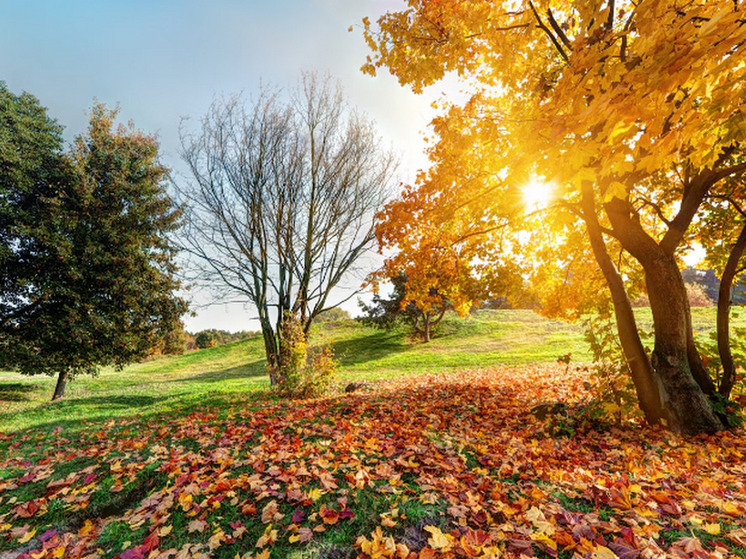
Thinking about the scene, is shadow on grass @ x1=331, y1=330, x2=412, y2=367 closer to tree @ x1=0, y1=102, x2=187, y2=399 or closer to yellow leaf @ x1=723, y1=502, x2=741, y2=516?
tree @ x1=0, y1=102, x2=187, y2=399

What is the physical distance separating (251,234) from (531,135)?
9.19m

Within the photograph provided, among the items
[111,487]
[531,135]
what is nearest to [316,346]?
[111,487]

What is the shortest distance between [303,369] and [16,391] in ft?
45.4

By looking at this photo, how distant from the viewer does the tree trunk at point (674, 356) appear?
4887 mm

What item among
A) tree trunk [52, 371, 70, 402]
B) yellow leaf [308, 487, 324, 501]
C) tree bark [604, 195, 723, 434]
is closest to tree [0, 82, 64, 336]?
tree trunk [52, 371, 70, 402]

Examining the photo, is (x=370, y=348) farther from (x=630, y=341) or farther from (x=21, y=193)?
(x=630, y=341)

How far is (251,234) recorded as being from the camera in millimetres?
10547

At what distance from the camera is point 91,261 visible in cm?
1142

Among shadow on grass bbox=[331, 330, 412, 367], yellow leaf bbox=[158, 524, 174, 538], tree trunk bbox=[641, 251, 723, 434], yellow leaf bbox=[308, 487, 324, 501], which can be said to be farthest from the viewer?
shadow on grass bbox=[331, 330, 412, 367]

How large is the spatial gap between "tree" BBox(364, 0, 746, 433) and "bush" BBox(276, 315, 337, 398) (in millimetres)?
5140

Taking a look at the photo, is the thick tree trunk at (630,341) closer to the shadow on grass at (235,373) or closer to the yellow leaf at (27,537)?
the yellow leaf at (27,537)

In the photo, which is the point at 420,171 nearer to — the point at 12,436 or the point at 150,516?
the point at 150,516

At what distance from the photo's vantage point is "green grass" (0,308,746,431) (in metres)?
9.80

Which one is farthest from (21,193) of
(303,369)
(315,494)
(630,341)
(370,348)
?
(370,348)
